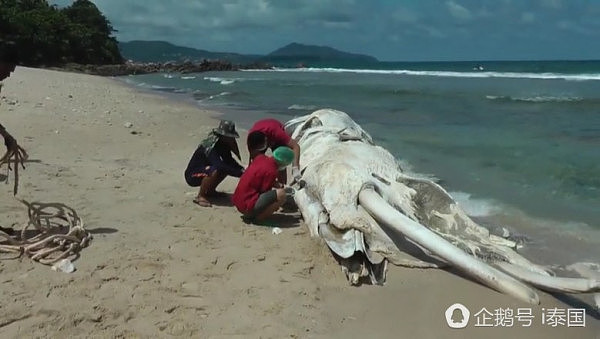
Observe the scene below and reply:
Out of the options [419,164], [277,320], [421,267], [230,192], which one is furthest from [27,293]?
[419,164]

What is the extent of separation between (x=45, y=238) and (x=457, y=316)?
2909mm

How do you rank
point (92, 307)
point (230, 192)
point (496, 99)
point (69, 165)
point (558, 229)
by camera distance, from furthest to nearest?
point (496, 99) < point (69, 165) < point (230, 192) < point (558, 229) < point (92, 307)

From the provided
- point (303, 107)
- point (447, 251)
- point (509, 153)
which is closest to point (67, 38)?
point (303, 107)

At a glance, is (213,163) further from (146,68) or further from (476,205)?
(146,68)

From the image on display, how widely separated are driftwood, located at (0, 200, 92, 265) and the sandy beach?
10 cm

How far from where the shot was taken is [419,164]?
8445 millimetres

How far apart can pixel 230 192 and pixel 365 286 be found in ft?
9.26

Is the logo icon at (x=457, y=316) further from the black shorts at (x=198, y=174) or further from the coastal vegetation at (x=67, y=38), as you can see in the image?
the coastal vegetation at (x=67, y=38)

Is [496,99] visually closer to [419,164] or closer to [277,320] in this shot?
[419,164]

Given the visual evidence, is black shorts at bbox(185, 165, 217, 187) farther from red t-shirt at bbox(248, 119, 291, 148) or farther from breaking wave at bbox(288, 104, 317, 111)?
breaking wave at bbox(288, 104, 317, 111)

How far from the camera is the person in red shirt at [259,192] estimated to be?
5391 millimetres

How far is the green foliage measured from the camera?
40875mm

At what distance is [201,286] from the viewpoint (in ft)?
13.2

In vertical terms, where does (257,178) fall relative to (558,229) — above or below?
above
